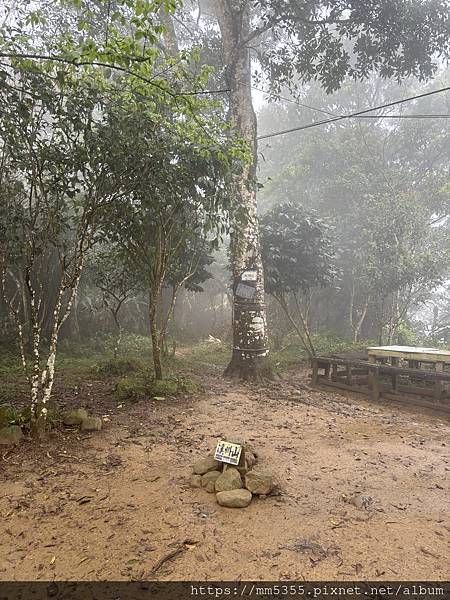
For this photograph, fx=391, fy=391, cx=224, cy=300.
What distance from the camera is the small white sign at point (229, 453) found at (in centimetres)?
370

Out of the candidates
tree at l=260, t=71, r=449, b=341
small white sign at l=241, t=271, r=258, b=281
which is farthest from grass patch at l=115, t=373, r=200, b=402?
tree at l=260, t=71, r=449, b=341

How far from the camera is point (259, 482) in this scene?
360cm

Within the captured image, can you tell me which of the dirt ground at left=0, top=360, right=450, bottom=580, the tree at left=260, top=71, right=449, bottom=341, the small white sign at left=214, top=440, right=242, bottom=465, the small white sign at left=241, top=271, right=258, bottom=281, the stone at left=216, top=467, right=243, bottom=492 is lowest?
the dirt ground at left=0, top=360, right=450, bottom=580

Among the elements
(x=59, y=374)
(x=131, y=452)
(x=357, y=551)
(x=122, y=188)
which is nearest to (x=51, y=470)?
(x=131, y=452)

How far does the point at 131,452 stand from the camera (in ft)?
15.2

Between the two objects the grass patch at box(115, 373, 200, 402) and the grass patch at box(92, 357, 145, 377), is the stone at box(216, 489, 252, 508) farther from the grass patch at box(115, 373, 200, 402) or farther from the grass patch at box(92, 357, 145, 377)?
the grass patch at box(92, 357, 145, 377)

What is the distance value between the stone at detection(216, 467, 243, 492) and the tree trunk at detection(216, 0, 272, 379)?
5.22 metres

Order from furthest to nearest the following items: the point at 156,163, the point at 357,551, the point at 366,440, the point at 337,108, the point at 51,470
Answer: the point at 337,108 → the point at 156,163 → the point at 366,440 → the point at 51,470 → the point at 357,551

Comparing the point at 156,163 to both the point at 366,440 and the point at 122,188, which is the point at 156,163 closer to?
the point at 122,188

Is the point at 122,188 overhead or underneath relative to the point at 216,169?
underneath

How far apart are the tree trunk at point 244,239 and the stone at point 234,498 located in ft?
17.8

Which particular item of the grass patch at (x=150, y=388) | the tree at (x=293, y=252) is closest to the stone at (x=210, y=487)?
the grass patch at (x=150, y=388)

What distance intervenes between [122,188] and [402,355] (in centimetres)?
606

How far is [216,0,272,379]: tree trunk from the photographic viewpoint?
8.90m
